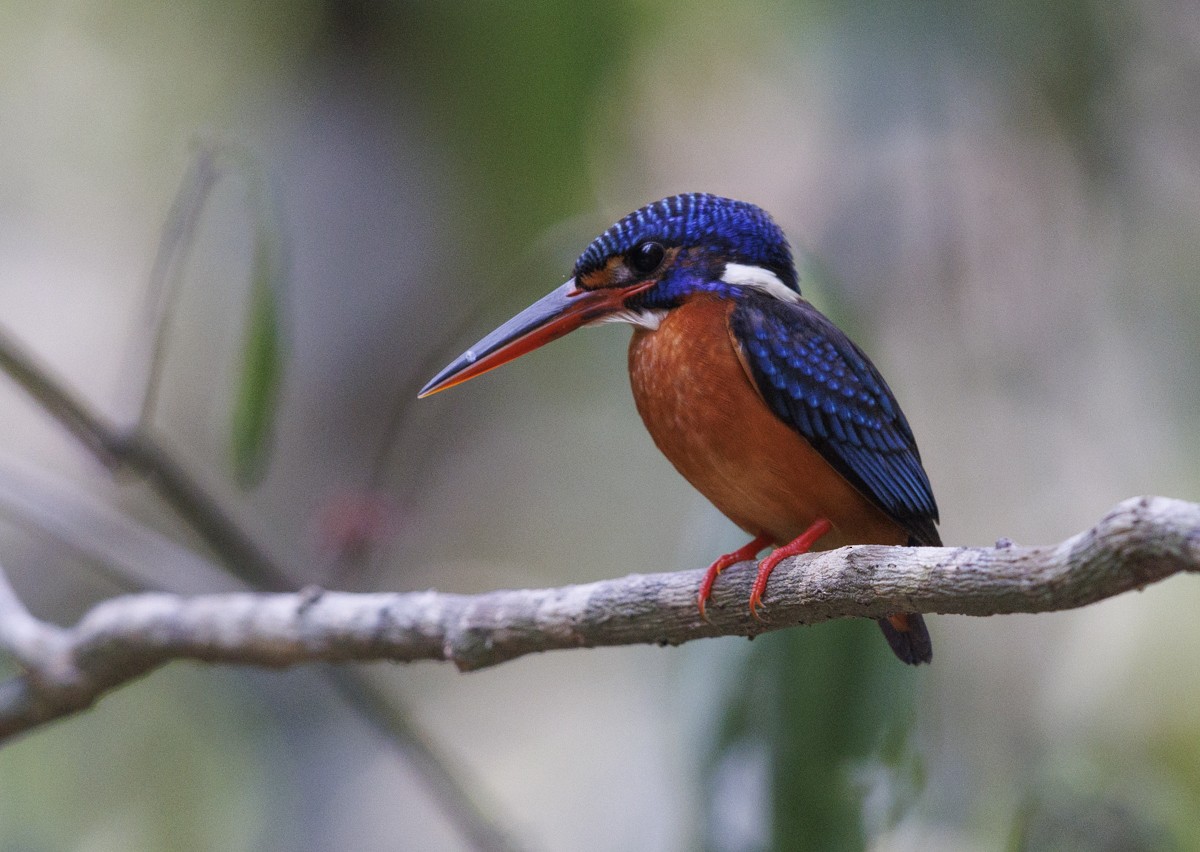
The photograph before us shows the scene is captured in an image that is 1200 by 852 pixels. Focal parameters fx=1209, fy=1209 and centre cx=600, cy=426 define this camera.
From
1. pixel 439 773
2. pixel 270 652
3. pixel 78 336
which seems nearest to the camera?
pixel 270 652

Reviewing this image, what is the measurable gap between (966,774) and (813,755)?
1181 mm

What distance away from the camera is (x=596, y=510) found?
5.48 metres

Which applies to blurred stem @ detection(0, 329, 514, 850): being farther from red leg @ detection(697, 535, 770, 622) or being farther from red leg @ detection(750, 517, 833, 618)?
red leg @ detection(750, 517, 833, 618)

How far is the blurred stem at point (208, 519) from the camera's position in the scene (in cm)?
225

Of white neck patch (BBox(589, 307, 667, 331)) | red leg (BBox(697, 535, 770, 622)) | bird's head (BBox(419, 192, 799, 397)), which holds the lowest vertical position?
red leg (BBox(697, 535, 770, 622))

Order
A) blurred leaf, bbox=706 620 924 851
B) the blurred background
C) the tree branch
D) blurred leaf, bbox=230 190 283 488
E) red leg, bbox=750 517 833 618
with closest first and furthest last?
the tree branch < red leg, bbox=750 517 833 618 < blurred leaf, bbox=706 620 924 851 < blurred leaf, bbox=230 190 283 488 < the blurred background

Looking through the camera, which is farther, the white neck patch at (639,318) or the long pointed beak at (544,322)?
the white neck patch at (639,318)

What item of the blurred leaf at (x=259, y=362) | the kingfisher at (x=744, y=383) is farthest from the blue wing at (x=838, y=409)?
the blurred leaf at (x=259, y=362)

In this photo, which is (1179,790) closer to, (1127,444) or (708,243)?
(1127,444)

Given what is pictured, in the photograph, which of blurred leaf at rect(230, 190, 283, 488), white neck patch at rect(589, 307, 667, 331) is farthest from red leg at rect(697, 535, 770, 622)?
blurred leaf at rect(230, 190, 283, 488)

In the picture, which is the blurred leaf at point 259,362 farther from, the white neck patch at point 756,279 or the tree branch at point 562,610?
the white neck patch at point 756,279

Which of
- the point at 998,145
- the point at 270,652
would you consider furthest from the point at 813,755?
the point at 998,145

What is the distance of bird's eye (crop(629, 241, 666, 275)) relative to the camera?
1.98 metres

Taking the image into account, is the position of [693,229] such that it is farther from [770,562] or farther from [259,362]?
[259,362]
